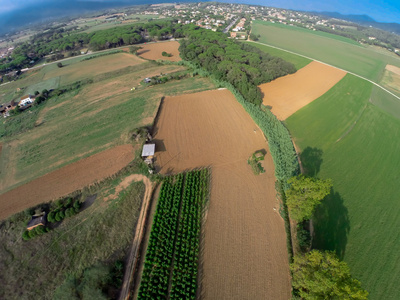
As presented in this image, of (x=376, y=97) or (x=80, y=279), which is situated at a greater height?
(x=376, y=97)

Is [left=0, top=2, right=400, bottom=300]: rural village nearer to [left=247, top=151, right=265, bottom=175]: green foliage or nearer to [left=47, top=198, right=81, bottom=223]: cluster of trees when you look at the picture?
[left=47, top=198, right=81, bottom=223]: cluster of trees

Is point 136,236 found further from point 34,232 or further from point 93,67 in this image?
point 93,67

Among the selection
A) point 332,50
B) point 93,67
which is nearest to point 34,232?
point 93,67

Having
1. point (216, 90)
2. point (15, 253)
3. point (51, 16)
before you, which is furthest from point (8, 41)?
point (15, 253)

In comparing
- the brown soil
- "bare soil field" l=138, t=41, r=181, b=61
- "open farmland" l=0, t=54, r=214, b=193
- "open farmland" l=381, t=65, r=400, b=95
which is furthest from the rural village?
"bare soil field" l=138, t=41, r=181, b=61

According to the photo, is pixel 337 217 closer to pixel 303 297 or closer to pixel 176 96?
pixel 303 297

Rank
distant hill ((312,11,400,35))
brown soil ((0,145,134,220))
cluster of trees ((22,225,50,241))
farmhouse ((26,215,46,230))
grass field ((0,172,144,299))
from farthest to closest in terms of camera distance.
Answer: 1. distant hill ((312,11,400,35))
2. brown soil ((0,145,134,220))
3. farmhouse ((26,215,46,230))
4. cluster of trees ((22,225,50,241))
5. grass field ((0,172,144,299))
